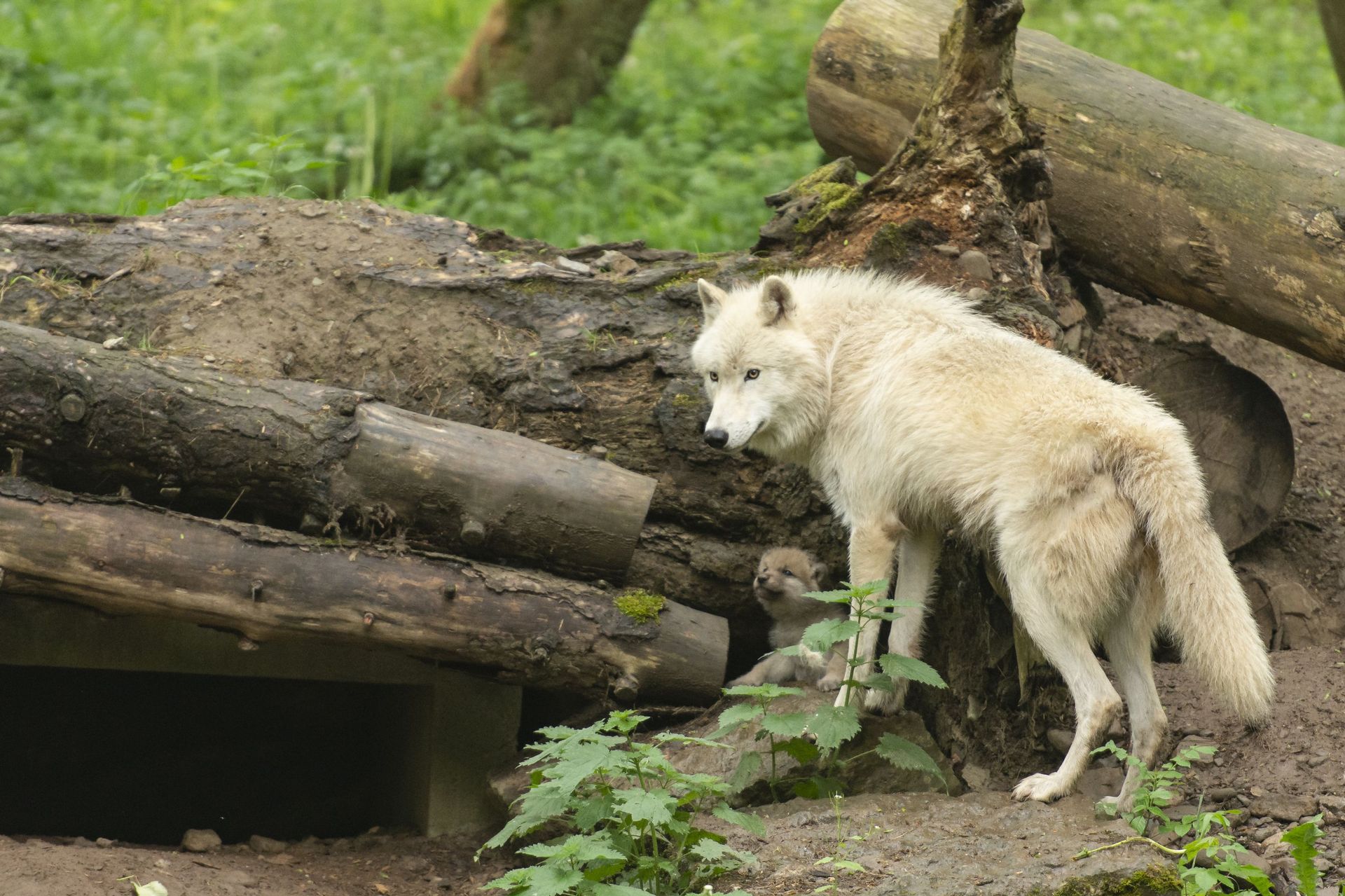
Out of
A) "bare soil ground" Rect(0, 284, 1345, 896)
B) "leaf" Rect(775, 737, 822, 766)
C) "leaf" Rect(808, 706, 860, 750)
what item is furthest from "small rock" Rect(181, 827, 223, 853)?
"leaf" Rect(808, 706, 860, 750)

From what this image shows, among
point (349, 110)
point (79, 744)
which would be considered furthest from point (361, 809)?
point (349, 110)

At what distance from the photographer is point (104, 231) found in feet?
19.0

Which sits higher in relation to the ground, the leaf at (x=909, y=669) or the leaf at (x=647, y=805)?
the leaf at (x=909, y=669)

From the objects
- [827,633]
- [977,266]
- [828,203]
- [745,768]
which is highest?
[828,203]

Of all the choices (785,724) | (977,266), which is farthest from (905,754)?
(977,266)

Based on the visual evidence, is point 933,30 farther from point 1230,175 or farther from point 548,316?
point 548,316

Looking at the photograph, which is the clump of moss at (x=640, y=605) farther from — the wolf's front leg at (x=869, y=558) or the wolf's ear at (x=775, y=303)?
the wolf's ear at (x=775, y=303)

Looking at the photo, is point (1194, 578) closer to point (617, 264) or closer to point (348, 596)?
point (348, 596)

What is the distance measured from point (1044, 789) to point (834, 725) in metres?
0.84

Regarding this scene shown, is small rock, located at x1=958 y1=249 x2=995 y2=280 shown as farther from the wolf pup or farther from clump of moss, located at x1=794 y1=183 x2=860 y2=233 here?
the wolf pup

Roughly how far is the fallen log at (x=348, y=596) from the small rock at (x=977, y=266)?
6.86 feet

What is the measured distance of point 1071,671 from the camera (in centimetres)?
434

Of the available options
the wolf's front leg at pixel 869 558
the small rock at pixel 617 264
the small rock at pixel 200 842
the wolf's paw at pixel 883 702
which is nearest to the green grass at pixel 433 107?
the small rock at pixel 617 264

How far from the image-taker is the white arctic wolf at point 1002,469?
418cm
